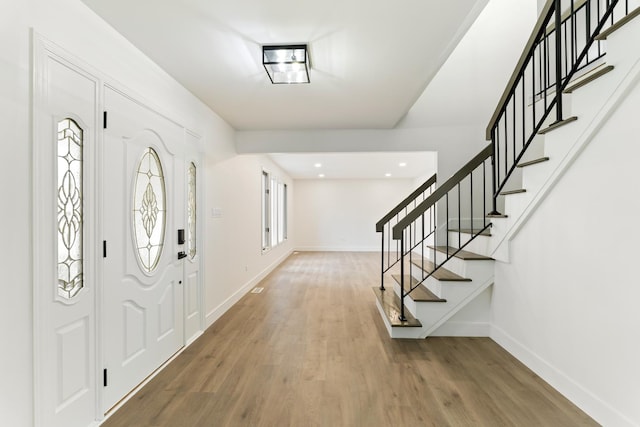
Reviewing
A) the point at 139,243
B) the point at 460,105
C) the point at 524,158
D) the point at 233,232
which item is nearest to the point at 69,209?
the point at 139,243

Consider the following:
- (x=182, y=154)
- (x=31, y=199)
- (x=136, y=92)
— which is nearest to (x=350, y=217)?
(x=182, y=154)

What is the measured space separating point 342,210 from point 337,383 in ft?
28.0

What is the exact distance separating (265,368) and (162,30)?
2.65 metres

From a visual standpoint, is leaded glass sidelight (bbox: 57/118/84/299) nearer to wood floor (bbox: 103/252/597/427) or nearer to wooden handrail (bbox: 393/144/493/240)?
wood floor (bbox: 103/252/597/427)

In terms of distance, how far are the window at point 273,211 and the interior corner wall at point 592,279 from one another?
4.94 metres

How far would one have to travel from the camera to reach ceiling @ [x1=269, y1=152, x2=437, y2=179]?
266 inches

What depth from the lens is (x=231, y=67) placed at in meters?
2.51

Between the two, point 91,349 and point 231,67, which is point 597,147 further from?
point 91,349

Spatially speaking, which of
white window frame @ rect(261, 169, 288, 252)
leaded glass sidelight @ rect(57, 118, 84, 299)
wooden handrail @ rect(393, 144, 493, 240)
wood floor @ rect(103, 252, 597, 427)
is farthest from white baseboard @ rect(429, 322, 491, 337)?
white window frame @ rect(261, 169, 288, 252)

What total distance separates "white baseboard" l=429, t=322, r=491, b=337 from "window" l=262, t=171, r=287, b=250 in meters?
4.00

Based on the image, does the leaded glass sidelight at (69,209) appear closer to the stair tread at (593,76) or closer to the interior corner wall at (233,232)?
the interior corner wall at (233,232)

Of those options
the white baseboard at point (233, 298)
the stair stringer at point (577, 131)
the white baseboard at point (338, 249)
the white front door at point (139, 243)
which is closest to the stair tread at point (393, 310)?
the stair stringer at point (577, 131)

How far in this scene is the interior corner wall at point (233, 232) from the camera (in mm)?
3631

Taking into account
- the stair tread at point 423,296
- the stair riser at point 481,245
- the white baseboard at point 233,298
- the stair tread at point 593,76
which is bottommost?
the white baseboard at point 233,298
